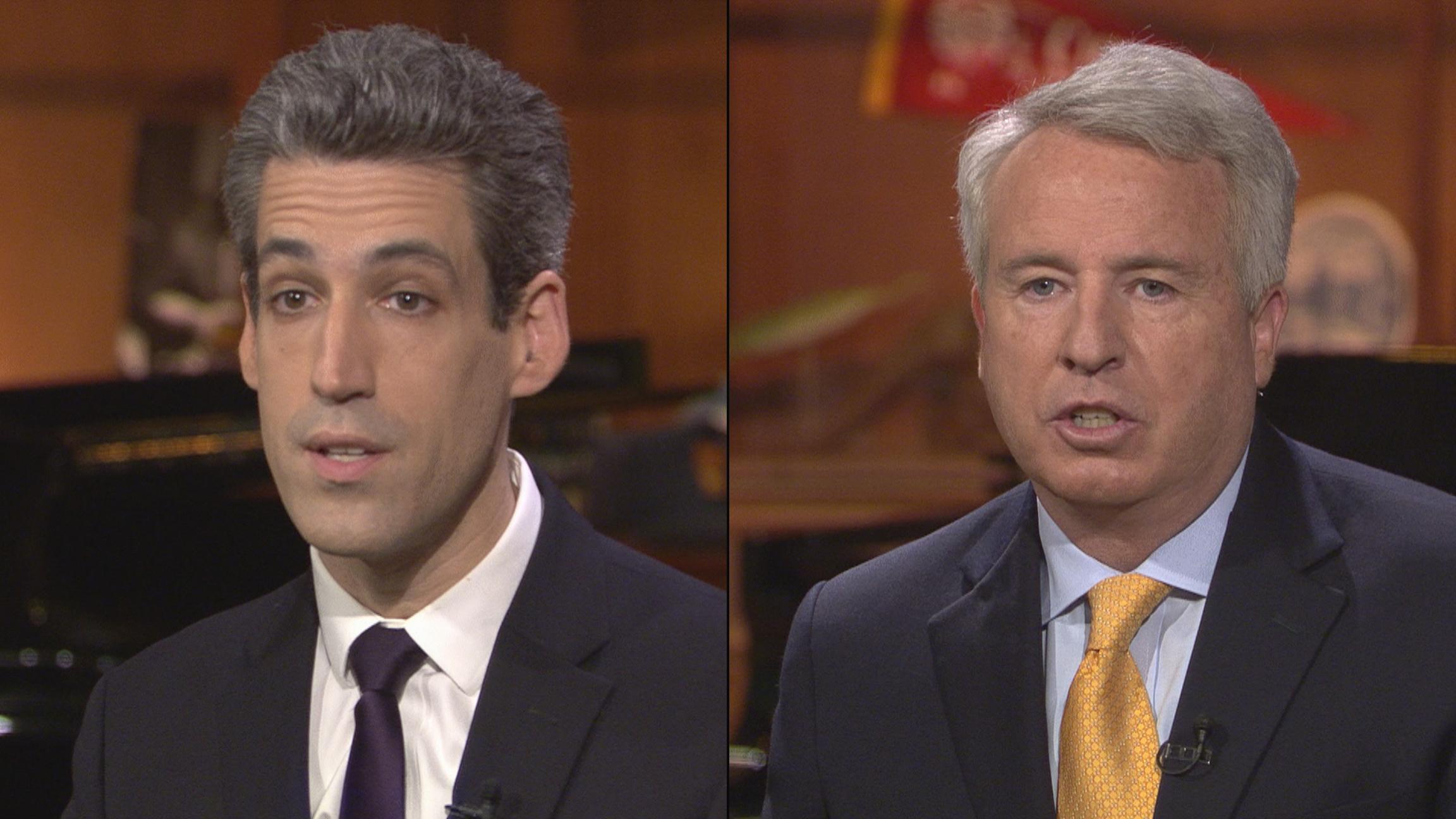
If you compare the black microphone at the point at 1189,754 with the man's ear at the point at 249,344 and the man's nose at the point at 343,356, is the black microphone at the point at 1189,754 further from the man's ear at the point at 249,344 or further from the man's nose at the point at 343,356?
the man's ear at the point at 249,344

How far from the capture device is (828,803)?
159 centimetres

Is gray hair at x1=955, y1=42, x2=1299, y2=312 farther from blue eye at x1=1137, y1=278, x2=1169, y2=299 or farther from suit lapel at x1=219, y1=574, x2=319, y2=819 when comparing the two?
suit lapel at x1=219, y1=574, x2=319, y2=819

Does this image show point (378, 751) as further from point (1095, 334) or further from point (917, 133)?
point (917, 133)

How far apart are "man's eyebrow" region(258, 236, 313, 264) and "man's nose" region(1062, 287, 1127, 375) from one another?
2.33 feet

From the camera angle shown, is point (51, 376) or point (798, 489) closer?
point (51, 376)

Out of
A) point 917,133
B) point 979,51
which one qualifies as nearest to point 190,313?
point 917,133

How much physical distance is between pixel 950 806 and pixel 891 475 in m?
4.73

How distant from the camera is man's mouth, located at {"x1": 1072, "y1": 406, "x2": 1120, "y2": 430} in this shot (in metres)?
1.44

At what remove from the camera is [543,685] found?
5.09 ft

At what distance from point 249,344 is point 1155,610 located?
3.06ft

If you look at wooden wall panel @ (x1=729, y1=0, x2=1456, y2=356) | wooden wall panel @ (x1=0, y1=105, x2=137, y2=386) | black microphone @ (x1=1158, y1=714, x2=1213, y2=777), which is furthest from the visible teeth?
wooden wall panel @ (x1=729, y1=0, x2=1456, y2=356)

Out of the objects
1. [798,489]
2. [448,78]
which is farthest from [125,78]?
[448,78]

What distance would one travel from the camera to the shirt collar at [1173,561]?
1.50 metres

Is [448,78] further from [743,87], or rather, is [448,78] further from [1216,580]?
[743,87]
